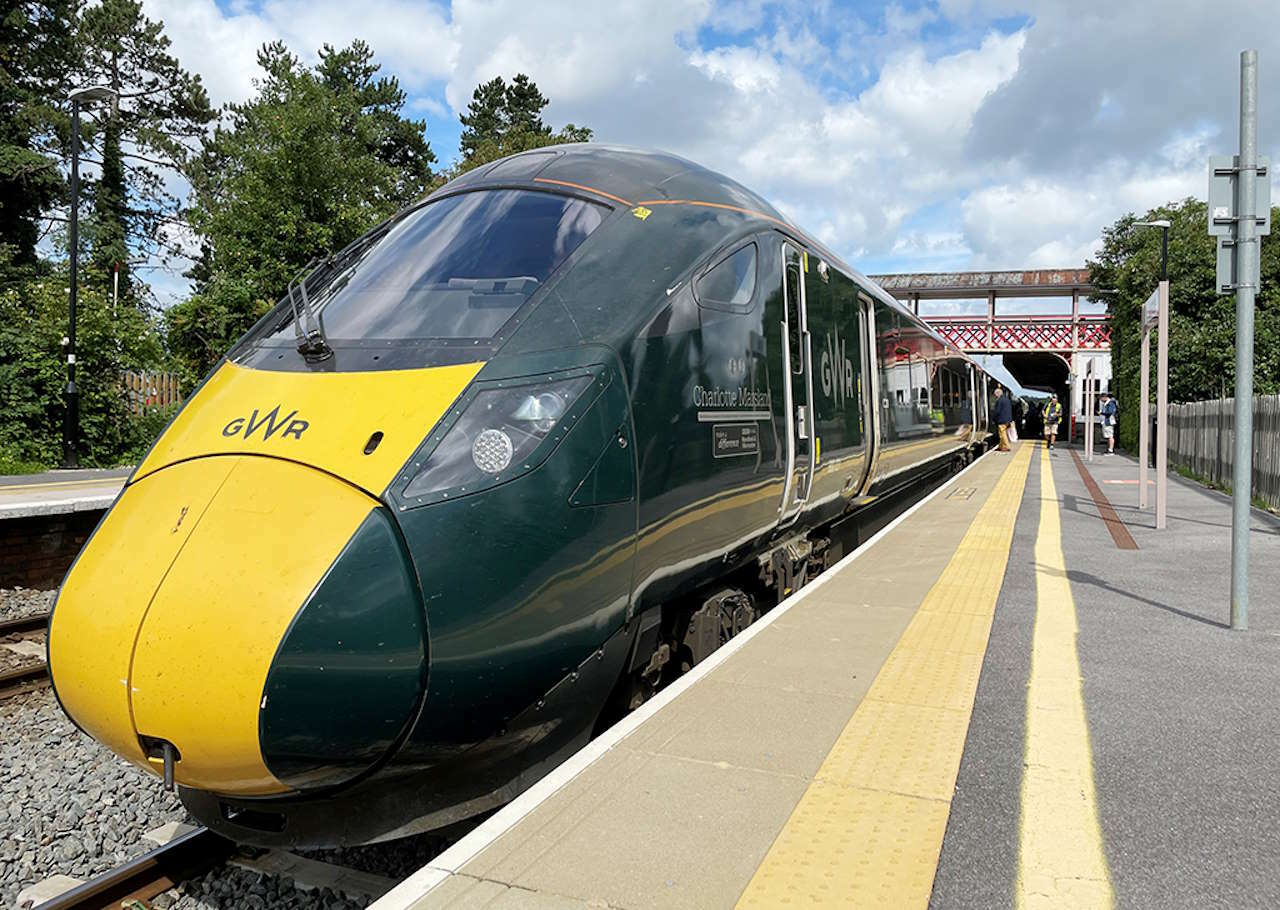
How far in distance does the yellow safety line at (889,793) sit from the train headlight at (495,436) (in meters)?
1.40

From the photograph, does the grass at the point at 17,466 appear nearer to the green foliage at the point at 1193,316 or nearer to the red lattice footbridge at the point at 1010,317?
the green foliage at the point at 1193,316

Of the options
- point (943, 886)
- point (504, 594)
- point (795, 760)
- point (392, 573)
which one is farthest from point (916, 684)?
point (392, 573)

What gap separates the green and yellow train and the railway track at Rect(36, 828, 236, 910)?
0.91 meters

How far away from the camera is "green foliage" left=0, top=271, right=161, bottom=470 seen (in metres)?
18.2

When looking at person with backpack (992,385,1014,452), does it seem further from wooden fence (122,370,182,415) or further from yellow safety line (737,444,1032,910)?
yellow safety line (737,444,1032,910)

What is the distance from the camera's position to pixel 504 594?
299 centimetres

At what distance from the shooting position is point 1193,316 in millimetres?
24859

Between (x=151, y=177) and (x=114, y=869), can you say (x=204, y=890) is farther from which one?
(x=151, y=177)

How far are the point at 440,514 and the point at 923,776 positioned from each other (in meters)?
1.87

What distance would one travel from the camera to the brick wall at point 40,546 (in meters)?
9.86

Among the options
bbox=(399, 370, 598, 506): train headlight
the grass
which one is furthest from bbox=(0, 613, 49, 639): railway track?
the grass

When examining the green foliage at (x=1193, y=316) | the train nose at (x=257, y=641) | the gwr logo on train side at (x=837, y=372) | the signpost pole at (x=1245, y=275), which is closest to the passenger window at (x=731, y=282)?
the gwr logo on train side at (x=837, y=372)

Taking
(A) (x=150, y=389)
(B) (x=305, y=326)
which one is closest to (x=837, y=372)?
(B) (x=305, y=326)

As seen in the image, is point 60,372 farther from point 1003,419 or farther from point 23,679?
point 1003,419
